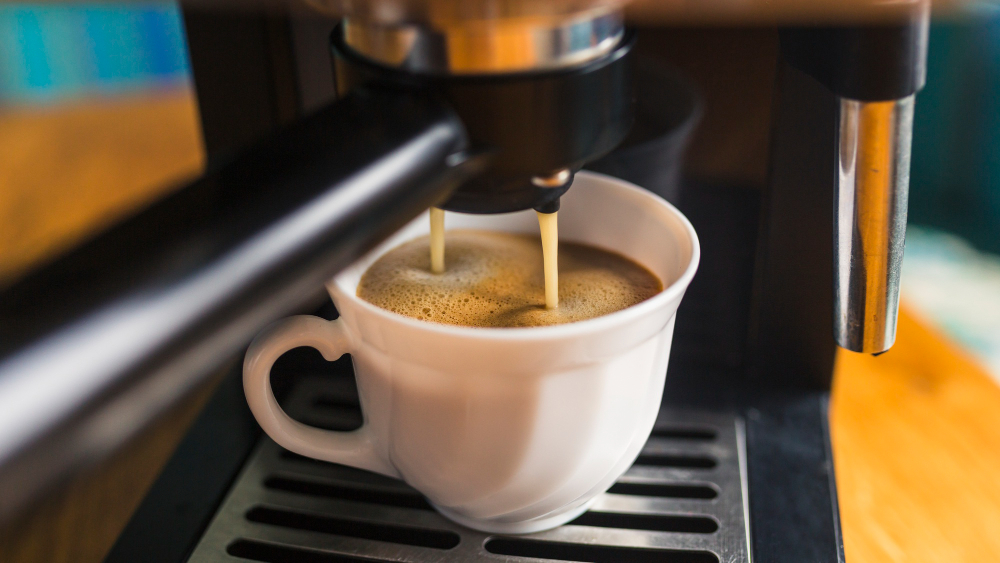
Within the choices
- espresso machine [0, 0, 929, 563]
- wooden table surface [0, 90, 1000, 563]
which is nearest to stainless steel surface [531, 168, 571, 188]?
espresso machine [0, 0, 929, 563]

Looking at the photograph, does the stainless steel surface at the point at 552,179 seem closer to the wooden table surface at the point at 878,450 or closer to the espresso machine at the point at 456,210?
the espresso machine at the point at 456,210

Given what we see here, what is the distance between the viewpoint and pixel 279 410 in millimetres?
321

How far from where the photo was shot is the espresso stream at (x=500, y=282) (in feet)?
1.05

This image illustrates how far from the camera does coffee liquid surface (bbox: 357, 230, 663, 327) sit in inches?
12.7

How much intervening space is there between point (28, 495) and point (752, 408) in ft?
1.10

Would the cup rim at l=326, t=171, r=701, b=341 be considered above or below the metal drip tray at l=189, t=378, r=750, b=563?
above

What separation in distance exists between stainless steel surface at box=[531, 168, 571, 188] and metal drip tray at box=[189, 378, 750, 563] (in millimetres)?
150

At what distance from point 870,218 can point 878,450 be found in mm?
178

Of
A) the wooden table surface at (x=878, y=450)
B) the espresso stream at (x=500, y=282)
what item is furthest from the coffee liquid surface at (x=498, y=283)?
the wooden table surface at (x=878, y=450)

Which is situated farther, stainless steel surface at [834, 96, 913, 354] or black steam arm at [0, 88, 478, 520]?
stainless steel surface at [834, 96, 913, 354]

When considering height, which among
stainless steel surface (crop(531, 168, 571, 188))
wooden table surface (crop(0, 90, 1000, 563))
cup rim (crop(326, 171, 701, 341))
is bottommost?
wooden table surface (crop(0, 90, 1000, 563))

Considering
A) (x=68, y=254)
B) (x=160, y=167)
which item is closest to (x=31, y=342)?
(x=68, y=254)

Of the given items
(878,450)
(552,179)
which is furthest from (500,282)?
(878,450)

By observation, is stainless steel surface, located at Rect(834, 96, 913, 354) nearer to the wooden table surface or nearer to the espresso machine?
the espresso machine
